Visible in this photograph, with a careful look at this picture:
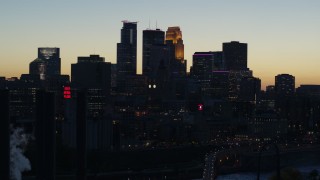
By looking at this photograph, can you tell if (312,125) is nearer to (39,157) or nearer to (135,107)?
(135,107)

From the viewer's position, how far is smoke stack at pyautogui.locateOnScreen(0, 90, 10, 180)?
31.5 metres

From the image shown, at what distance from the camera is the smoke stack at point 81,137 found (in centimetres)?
4362

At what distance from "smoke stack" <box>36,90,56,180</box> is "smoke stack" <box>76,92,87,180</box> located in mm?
4827

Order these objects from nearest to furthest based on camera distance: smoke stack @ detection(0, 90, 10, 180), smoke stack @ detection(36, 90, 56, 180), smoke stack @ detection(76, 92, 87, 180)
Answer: smoke stack @ detection(0, 90, 10, 180)
smoke stack @ detection(36, 90, 56, 180)
smoke stack @ detection(76, 92, 87, 180)

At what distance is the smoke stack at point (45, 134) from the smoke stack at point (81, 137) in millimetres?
4827

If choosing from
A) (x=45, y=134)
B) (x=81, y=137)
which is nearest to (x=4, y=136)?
(x=45, y=134)

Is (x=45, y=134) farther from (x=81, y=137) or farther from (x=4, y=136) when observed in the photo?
(x=4, y=136)

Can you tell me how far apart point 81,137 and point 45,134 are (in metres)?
5.62

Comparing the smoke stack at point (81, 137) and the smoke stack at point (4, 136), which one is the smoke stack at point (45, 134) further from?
the smoke stack at point (4, 136)

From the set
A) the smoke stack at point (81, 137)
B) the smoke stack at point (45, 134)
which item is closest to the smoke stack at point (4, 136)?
the smoke stack at point (45, 134)

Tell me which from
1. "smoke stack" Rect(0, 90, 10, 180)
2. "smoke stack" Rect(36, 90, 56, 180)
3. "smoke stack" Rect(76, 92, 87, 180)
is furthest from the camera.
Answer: "smoke stack" Rect(76, 92, 87, 180)

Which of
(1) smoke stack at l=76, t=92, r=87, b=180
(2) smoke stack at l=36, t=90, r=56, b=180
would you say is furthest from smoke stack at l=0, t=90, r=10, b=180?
(1) smoke stack at l=76, t=92, r=87, b=180

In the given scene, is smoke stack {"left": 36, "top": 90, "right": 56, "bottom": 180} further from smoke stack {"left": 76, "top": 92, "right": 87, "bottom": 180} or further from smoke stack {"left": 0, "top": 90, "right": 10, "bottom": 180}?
smoke stack {"left": 0, "top": 90, "right": 10, "bottom": 180}

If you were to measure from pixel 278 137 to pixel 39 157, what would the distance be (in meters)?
119
